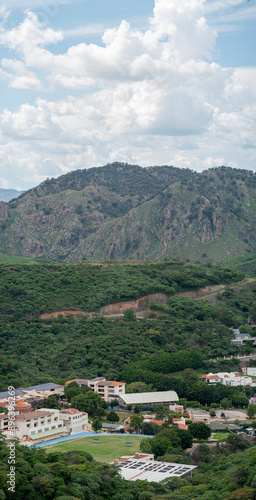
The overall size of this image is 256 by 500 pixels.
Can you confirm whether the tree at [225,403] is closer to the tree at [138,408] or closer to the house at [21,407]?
the tree at [138,408]

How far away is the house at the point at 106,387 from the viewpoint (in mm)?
71250

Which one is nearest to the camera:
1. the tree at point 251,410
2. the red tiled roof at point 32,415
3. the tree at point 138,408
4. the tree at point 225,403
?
the red tiled roof at point 32,415

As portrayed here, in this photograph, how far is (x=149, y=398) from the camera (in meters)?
69.5

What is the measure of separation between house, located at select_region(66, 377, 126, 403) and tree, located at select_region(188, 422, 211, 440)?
1494 cm

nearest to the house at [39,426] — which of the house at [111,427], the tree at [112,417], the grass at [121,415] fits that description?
the house at [111,427]

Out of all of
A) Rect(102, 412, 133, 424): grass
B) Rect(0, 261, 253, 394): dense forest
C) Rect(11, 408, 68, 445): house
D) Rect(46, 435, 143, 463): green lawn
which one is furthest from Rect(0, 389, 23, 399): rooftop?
Rect(46, 435, 143, 463): green lawn

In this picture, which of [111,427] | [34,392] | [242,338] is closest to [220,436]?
[111,427]

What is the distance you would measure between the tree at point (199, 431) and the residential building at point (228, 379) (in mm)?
20114

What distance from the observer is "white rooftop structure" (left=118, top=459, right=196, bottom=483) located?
150ft

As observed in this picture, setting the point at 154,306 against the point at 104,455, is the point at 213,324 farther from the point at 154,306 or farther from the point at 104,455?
the point at 104,455

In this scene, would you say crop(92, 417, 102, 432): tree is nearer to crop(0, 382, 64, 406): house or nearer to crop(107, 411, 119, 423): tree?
crop(107, 411, 119, 423): tree

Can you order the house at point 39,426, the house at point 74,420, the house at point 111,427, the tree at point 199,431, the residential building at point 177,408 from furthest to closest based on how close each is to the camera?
the residential building at point 177,408, the house at point 111,427, the house at point 74,420, the tree at point 199,431, the house at point 39,426

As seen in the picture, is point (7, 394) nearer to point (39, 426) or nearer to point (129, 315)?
point (39, 426)

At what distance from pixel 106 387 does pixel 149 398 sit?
4971 millimetres
